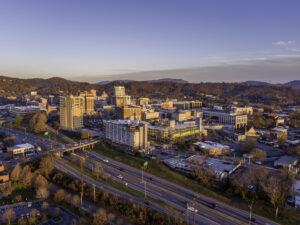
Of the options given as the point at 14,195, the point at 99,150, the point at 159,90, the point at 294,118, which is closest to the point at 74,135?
the point at 99,150

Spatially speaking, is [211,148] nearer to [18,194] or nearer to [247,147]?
[247,147]

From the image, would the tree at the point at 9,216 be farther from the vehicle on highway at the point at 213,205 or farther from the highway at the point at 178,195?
the vehicle on highway at the point at 213,205

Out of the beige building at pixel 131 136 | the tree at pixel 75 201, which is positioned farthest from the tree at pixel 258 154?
the tree at pixel 75 201

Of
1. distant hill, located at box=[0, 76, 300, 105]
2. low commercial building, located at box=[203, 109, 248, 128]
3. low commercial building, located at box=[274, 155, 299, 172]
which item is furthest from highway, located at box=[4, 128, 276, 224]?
distant hill, located at box=[0, 76, 300, 105]

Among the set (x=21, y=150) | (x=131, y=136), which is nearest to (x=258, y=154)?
(x=131, y=136)

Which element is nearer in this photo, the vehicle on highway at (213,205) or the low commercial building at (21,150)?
→ the vehicle on highway at (213,205)

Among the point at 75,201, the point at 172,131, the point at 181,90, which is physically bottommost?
the point at 75,201

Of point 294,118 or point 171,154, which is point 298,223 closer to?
point 171,154
